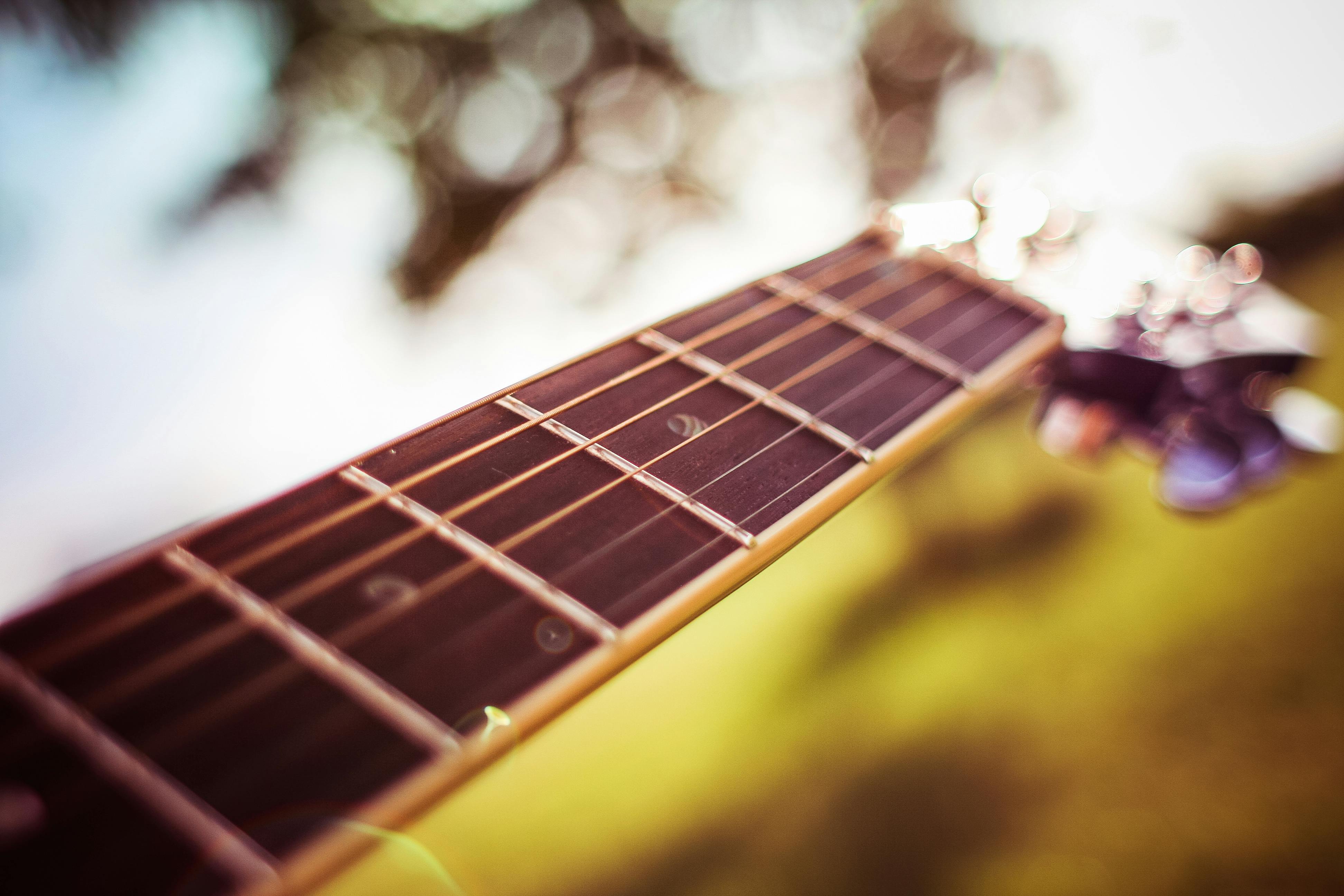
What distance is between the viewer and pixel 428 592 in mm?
416

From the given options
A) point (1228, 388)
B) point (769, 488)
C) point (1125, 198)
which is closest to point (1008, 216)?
point (1228, 388)

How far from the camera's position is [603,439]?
530 millimetres

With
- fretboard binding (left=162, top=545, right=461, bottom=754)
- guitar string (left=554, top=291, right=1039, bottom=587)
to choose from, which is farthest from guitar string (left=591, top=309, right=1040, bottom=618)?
fretboard binding (left=162, top=545, right=461, bottom=754)

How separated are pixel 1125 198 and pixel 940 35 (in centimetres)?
55

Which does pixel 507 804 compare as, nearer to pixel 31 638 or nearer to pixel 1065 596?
pixel 31 638

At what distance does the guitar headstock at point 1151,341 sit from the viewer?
80 centimetres

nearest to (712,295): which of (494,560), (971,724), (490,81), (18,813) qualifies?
(494,560)

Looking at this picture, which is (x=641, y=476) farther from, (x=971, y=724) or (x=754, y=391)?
(x=971, y=724)

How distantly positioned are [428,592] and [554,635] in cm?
8

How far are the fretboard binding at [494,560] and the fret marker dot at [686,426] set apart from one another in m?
0.18

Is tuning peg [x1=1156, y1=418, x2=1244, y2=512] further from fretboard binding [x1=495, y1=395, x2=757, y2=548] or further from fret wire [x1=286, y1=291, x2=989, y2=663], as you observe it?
fretboard binding [x1=495, y1=395, x2=757, y2=548]

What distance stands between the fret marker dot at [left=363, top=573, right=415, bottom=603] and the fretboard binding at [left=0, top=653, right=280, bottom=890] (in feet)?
0.41

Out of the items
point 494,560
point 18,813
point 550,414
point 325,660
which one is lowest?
point 18,813

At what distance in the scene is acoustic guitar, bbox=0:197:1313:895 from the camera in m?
0.32
